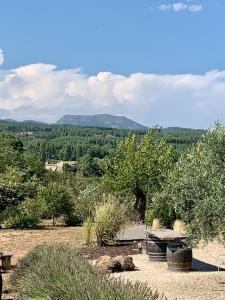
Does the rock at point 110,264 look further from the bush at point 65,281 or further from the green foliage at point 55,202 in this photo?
the green foliage at point 55,202

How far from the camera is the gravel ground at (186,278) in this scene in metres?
11.4

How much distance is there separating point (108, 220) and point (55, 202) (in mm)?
9747

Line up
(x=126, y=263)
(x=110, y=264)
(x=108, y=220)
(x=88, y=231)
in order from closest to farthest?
(x=110, y=264) → (x=126, y=263) → (x=108, y=220) → (x=88, y=231)

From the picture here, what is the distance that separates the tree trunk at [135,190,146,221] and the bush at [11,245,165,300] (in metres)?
18.8

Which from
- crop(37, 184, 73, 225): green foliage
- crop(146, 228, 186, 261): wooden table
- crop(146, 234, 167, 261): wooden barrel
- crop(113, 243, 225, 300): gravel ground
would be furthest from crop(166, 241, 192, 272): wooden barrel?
crop(37, 184, 73, 225): green foliage

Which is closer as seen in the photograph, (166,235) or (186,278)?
(186,278)

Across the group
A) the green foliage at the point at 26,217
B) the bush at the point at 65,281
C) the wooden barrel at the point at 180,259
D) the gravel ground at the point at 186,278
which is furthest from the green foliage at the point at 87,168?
the bush at the point at 65,281

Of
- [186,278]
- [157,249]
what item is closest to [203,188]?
[186,278]

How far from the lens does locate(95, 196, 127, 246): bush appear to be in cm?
1875

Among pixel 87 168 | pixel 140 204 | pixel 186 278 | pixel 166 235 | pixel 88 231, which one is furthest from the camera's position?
pixel 87 168

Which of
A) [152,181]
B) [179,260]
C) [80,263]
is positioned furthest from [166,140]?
[80,263]

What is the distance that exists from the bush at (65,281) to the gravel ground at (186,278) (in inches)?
96.8

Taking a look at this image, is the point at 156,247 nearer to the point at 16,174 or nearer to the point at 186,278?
the point at 186,278

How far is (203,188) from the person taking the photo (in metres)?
10.6
